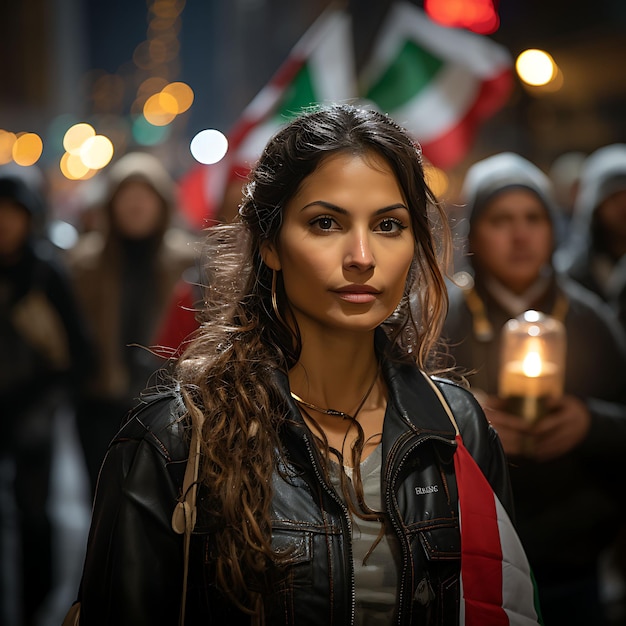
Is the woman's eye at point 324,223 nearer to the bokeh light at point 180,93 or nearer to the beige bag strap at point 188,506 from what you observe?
the beige bag strap at point 188,506

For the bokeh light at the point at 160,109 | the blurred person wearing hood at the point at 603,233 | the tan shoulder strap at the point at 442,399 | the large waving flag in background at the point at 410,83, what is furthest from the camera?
the bokeh light at the point at 160,109

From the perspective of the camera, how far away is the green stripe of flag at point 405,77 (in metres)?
4.35

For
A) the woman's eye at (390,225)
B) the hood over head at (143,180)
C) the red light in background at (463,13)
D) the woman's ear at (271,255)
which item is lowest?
the woman's ear at (271,255)

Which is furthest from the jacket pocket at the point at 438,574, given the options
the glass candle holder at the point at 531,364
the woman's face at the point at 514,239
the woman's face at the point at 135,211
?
the woman's face at the point at 135,211

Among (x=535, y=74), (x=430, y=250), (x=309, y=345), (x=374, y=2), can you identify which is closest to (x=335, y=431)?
(x=309, y=345)

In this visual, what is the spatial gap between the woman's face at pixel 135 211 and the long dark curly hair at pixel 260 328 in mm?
2924

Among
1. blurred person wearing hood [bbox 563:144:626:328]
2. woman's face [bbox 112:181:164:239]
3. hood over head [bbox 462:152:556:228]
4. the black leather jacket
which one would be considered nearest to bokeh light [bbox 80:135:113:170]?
woman's face [bbox 112:181:164:239]

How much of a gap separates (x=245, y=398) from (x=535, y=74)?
308 cm

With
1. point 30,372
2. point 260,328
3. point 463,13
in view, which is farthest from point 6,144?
point 260,328

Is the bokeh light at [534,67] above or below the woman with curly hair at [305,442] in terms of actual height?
above

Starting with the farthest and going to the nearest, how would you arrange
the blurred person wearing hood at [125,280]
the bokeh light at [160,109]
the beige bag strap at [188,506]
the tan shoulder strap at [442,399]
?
the bokeh light at [160,109]
the blurred person wearing hood at [125,280]
the tan shoulder strap at [442,399]
the beige bag strap at [188,506]

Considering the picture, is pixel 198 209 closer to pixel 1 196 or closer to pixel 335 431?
pixel 1 196

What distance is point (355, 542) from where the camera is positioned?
5.96 feet

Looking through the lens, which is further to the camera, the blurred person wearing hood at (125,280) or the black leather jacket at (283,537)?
the blurred person wearing hood at (125,280)
